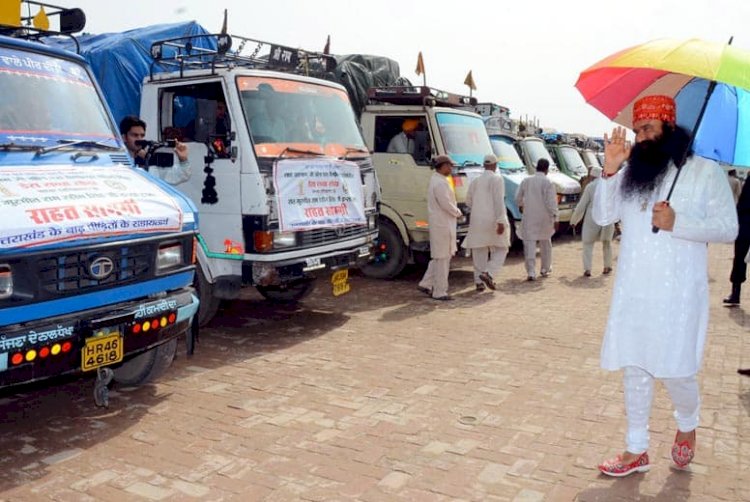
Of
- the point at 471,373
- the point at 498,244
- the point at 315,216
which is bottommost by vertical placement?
the point at 471,373

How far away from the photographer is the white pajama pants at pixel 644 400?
3.47 meters

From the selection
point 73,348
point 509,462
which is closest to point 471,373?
point 509,462

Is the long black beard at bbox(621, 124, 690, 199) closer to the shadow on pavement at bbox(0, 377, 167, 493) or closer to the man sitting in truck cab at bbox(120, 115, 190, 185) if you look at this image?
the shadow on pavement at bbox(0, 377, 167, 493)

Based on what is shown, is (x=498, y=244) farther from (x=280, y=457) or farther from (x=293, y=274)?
(x=280, y=457)

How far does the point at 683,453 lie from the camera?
3572 millimetres

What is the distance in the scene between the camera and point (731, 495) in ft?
11.0

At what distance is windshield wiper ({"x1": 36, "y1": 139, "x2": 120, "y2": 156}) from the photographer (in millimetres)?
4203

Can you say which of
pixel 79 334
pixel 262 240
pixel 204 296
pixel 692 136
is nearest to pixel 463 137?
pixel 262 240

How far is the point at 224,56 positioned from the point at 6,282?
154 inches

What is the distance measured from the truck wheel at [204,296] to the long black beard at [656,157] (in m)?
3.97

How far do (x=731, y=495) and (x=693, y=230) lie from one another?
1.37 metres

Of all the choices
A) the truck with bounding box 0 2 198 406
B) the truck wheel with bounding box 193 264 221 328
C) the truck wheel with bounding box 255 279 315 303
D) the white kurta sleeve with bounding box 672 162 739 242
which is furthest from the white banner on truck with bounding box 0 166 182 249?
the truck wheel with bounding box 255 279 315 303

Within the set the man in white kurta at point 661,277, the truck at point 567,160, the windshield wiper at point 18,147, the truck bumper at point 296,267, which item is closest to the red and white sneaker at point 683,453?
the man in white kurta at point 661,277

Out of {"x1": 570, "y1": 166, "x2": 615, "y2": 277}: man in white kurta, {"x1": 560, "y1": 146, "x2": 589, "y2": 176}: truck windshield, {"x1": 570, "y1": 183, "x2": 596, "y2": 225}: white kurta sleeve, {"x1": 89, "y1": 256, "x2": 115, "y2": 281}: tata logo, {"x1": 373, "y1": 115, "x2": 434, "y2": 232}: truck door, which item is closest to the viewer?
{"x1": 89, "y1": 256, "x2": 115, "y2": 281}: tata logo
